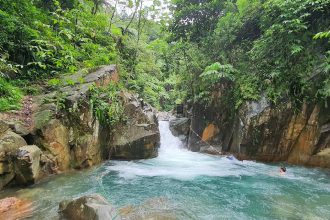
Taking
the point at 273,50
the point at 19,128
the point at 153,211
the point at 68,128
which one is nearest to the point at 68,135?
the point at 68,128

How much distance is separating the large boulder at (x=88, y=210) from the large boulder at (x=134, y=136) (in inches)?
203

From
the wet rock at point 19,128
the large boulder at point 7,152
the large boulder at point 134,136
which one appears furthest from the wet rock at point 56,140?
the large boulder at point 134,136

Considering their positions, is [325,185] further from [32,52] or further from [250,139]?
[32,52]

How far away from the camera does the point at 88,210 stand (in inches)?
187

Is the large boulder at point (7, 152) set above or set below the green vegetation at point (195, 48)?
below

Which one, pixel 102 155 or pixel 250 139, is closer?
pixel 102 155

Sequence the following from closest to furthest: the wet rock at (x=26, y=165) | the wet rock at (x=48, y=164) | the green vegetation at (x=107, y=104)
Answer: the wet rock at (x=26, y=165) < the wet rock at (x=48, y=164) < the green vegetation at (x=107, y=104)

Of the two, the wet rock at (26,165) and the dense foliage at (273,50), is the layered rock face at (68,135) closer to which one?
the wet rock at (26,165)

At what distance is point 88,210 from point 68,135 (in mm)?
3895

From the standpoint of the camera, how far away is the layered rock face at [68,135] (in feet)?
20.9

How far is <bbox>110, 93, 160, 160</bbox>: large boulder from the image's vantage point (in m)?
10.4

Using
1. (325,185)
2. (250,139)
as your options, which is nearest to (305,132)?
(250,139)

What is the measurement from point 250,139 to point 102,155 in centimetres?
608

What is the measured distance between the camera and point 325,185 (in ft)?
25.4
